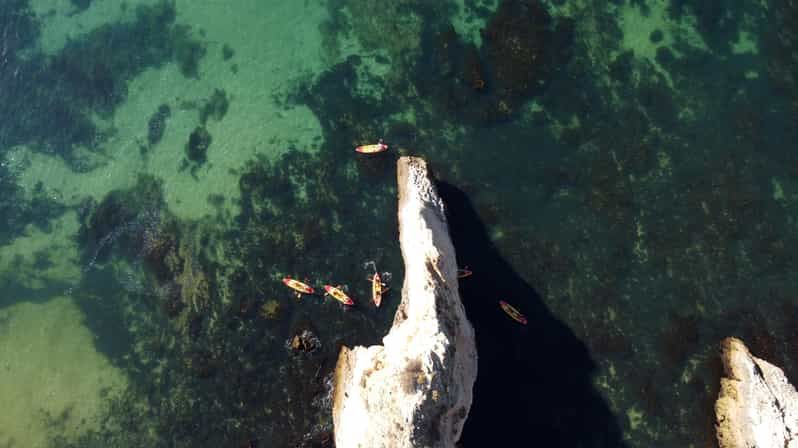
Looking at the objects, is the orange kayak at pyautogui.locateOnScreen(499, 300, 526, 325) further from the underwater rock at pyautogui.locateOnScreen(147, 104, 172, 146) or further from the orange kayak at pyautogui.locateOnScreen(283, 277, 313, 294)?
the underwater rock at pyautogui.locateOnScreen(147, 104, 172, 146)

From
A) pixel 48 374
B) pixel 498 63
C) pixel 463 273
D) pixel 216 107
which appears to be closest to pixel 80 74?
pixel 216 107

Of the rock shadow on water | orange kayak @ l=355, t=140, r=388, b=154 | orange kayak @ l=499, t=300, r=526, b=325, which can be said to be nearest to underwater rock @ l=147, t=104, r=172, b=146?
orange kayak @ l=355, t=140, r=388, b=154

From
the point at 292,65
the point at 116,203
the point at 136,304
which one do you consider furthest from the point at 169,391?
the point at 292,65

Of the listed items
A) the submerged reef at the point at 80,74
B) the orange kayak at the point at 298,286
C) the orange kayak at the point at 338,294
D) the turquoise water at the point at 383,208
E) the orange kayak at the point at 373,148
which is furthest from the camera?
the submerged reef at the point at 80,74

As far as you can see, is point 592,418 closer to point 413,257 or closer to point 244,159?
point 413,257

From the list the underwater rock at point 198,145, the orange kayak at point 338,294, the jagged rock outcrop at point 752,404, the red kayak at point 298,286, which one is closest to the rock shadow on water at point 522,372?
the jagged rock outcrop at point 752,404

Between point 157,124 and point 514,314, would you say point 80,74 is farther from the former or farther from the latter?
point 514,314

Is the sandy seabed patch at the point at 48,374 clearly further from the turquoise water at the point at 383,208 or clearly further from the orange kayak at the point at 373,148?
the orange kayak at the point at 373,148
